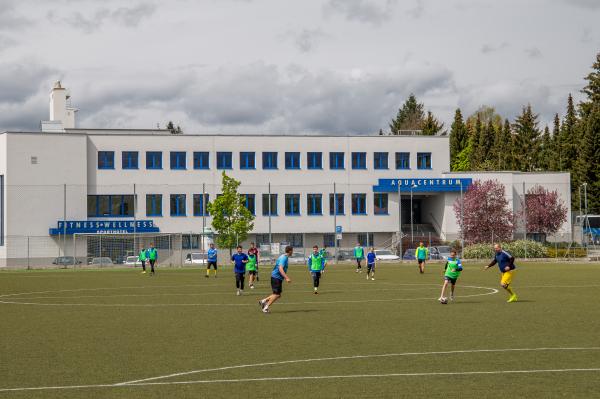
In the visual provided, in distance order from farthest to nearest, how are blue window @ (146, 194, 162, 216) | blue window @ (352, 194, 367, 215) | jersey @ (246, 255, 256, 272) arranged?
blue window @ (352, 194, 367, 215), blue window @ (146, 194, 162, 216), jersey @ (246, 255, 256, 272)

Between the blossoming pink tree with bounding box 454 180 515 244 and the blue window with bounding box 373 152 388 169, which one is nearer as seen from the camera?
the blossoming pink tree with bounding box 454 180 515 244

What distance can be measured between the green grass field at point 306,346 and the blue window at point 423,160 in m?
60.5

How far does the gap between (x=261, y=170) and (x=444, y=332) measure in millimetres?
70434

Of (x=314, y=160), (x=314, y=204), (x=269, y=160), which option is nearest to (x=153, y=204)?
(x=269, y=160)

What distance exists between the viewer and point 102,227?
8394 cm

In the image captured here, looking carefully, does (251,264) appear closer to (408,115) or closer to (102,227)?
(102,227)

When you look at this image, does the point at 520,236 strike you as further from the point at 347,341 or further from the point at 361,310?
the point at 347,341

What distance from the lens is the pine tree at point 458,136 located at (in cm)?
13662

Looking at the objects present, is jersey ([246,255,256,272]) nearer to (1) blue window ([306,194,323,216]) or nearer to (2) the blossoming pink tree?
(2) the blossoming pink tree

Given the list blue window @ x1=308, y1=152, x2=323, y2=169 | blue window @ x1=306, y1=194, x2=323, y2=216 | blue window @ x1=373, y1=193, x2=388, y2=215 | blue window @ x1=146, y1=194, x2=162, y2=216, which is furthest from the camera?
blue window @ x1=308, y1=152, x2=323, y2=169

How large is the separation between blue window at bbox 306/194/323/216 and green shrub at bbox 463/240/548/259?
19.0m

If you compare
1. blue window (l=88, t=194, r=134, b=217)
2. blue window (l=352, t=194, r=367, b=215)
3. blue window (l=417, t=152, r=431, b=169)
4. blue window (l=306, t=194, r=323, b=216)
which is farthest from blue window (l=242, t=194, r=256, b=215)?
blue window (l=417, t=152, r=431, b=169)

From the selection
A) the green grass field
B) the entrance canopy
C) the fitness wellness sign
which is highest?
the entrance canopy

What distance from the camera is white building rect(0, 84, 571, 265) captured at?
81.9m
